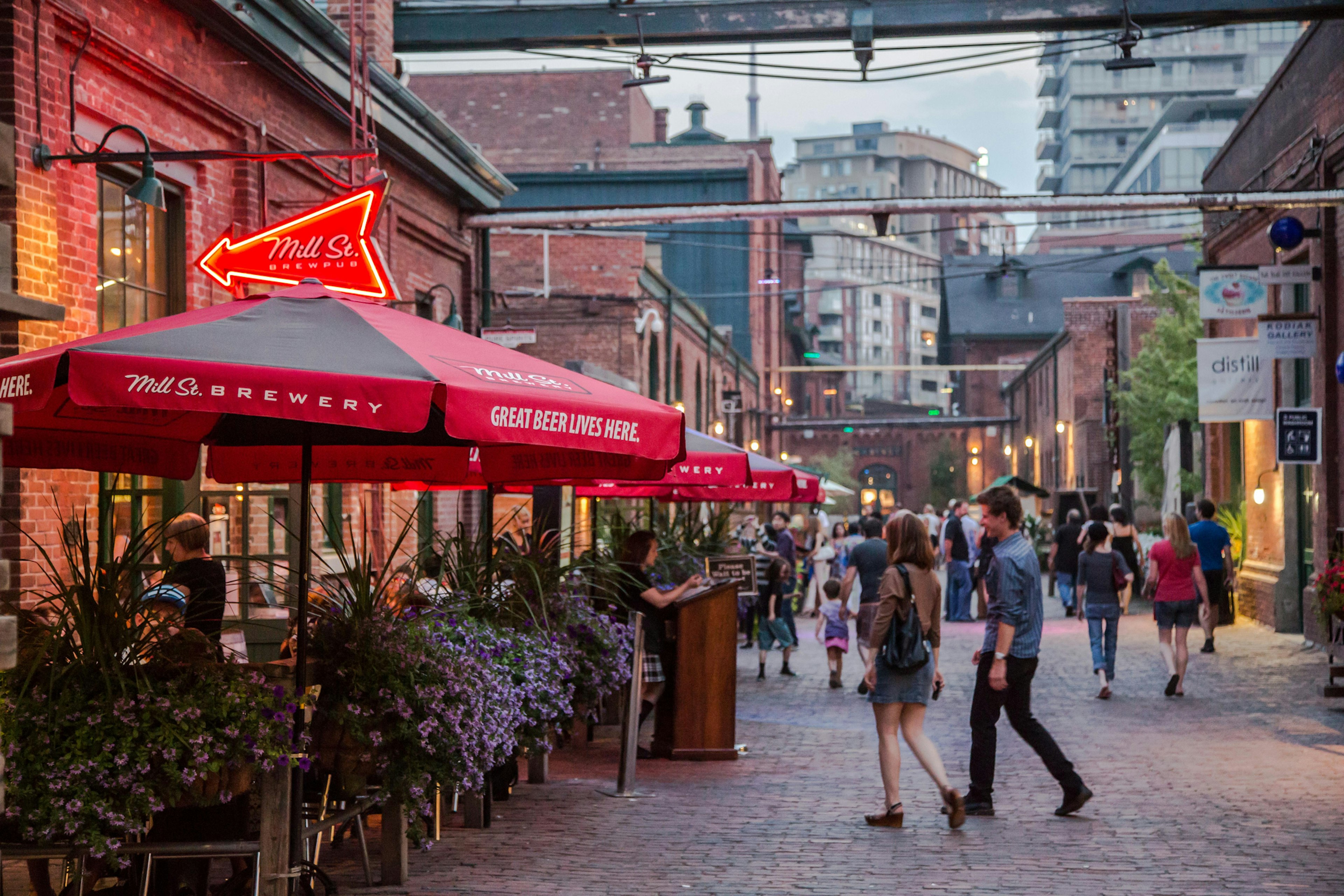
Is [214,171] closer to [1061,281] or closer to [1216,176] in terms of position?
[1216,176]

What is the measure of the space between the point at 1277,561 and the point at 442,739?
1715cm

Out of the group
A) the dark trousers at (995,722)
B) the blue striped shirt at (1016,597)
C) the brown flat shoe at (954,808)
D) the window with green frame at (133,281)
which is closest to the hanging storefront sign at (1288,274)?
the blue striped shirt at (1016,597)

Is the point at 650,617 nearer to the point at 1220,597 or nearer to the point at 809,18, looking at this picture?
the point at 809,18

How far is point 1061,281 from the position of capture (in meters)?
80.9

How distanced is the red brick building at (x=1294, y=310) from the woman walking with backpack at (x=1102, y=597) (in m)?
2.05

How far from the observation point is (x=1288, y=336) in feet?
57.9

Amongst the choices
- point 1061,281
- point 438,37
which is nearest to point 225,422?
point 438,37

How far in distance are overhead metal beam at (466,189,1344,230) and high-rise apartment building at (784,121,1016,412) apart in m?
86.5

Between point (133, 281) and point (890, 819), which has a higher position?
point (133, 281)

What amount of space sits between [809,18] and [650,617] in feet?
23.0

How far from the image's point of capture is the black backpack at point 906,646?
8.01 metres

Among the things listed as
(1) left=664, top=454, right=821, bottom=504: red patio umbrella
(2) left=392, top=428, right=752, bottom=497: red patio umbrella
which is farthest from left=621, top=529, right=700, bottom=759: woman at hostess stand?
(1) left=664, top=454, right=821, bottom=504: red patio umbrella

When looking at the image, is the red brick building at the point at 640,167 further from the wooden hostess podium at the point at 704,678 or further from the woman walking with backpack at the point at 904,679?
the woman walking with backpack at the point at 904,679

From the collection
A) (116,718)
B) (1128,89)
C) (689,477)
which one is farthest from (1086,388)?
(1128,89)
